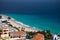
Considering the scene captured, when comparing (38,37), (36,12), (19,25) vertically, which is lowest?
(38,37)

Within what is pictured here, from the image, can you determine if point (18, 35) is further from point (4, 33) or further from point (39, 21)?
point (39, 21)

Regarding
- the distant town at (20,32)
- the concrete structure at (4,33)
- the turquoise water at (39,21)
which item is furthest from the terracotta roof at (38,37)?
the concrete structure at (4,33)

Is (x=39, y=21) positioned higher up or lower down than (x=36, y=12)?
lower down

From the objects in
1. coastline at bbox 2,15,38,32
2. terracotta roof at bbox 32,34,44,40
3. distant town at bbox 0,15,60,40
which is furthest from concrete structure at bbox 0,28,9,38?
terracotta roof at bbox 32,34,44,40

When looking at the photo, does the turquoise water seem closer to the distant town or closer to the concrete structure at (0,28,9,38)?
the distant town

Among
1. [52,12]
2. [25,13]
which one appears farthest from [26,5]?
[52,12]

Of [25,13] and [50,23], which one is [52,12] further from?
[25,13]

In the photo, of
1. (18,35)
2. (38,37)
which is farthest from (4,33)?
(38,37)
